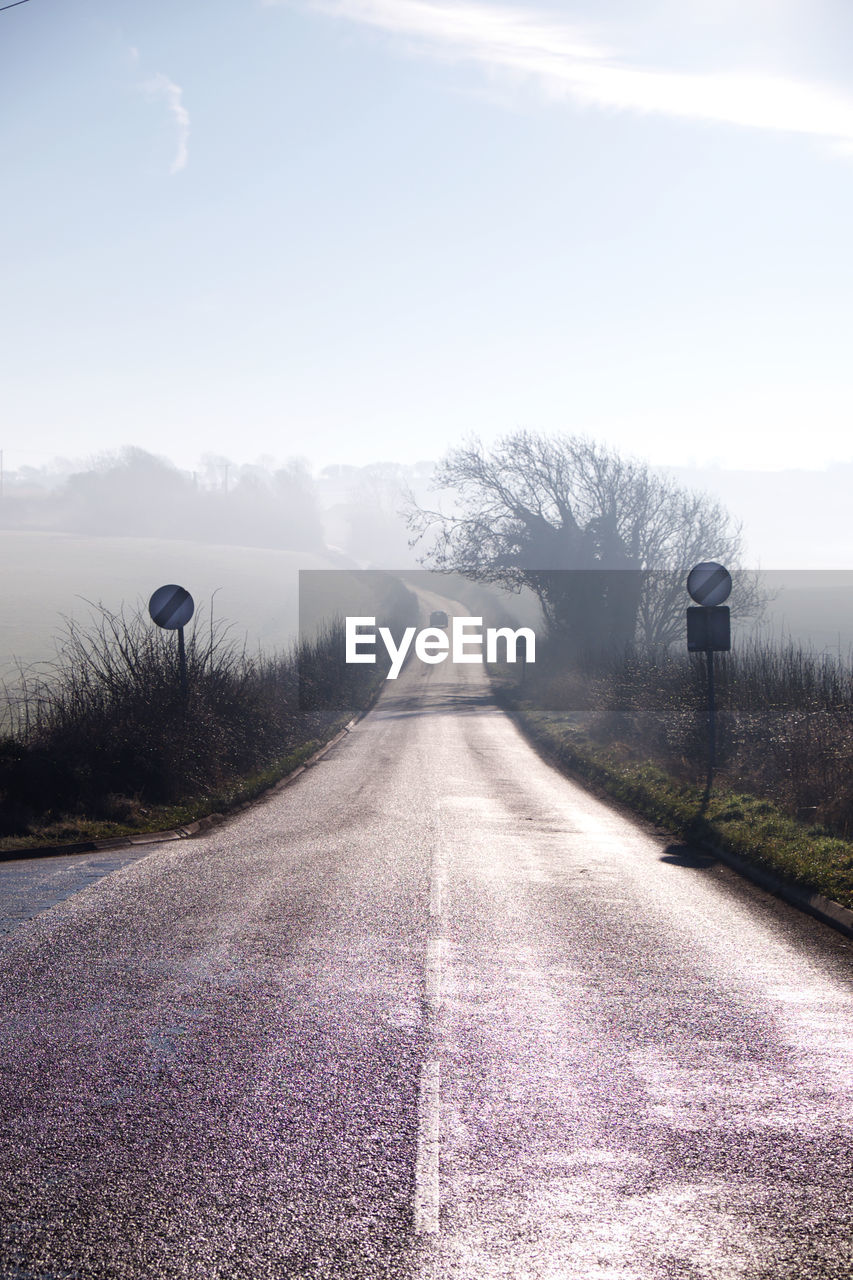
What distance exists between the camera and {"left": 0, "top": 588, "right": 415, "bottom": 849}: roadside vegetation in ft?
45.6

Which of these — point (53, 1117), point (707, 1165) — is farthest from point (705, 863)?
point (53, 1117)

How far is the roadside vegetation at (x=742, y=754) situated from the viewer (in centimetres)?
1160

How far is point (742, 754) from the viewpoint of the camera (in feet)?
55.3

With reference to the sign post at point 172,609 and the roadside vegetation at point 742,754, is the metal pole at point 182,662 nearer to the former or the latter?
the sign post at point 172,609

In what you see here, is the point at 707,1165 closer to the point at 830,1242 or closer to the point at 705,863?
the point at 830,1242

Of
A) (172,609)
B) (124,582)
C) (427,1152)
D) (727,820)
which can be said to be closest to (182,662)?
(172,609)

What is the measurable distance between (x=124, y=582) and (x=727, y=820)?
66139 mm

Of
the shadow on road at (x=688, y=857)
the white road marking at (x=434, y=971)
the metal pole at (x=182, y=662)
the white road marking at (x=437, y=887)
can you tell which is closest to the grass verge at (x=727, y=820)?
the shadow on road at (x=688, y=857)

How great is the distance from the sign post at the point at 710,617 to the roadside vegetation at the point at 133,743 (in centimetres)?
777

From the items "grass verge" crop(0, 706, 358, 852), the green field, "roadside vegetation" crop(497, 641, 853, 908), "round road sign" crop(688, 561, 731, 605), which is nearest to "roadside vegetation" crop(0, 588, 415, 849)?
"grass verge" crop(0, 706, 358, 852)

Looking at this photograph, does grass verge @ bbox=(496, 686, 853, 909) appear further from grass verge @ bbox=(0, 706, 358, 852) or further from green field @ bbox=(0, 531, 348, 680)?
green field @ bbox=(0, 531, 348, 680)

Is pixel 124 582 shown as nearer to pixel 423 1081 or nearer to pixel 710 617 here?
pixel 710 617

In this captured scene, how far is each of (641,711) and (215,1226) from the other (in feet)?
69.7

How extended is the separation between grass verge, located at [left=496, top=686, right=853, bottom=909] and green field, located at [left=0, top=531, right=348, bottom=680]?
23.2 meters
